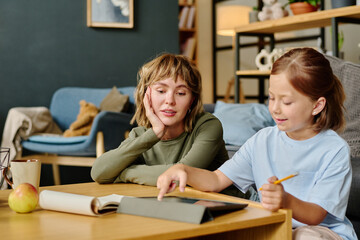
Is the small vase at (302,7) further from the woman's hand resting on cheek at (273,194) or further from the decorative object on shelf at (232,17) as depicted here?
the woman's hand resting on cheek at (273,194)

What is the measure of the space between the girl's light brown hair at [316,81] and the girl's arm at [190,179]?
0.30 metres

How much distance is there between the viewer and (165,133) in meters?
1.70

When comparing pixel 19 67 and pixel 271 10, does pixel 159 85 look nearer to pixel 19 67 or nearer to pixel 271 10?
pixel 271 10

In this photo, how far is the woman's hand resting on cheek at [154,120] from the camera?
1.57m

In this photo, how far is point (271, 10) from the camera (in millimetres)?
3986

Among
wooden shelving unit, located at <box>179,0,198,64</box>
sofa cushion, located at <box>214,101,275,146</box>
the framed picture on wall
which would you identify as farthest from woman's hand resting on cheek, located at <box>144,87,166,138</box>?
wooden shelving unit, located at <box>179,0,198,64</box>

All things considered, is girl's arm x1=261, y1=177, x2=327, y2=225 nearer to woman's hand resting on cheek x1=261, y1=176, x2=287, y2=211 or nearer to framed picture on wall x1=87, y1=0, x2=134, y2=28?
woman's hand resting on cheek x1=261, y1=176, x2=287, y2=211

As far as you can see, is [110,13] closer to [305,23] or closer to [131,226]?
[305,23]

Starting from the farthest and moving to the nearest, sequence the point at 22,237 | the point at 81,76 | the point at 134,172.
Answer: the point at 81,76 < the point at 134,172 < the point at 22,237

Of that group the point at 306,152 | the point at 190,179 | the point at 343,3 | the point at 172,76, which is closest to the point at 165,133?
the point at 172,76

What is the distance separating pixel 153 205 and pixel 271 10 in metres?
3.22

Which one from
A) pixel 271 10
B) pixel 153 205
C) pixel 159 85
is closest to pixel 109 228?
pixel 153 205

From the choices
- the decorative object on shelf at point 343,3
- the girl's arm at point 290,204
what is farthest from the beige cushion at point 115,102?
the girl's arm at point 290,204

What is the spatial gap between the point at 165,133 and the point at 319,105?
0.60 meters
